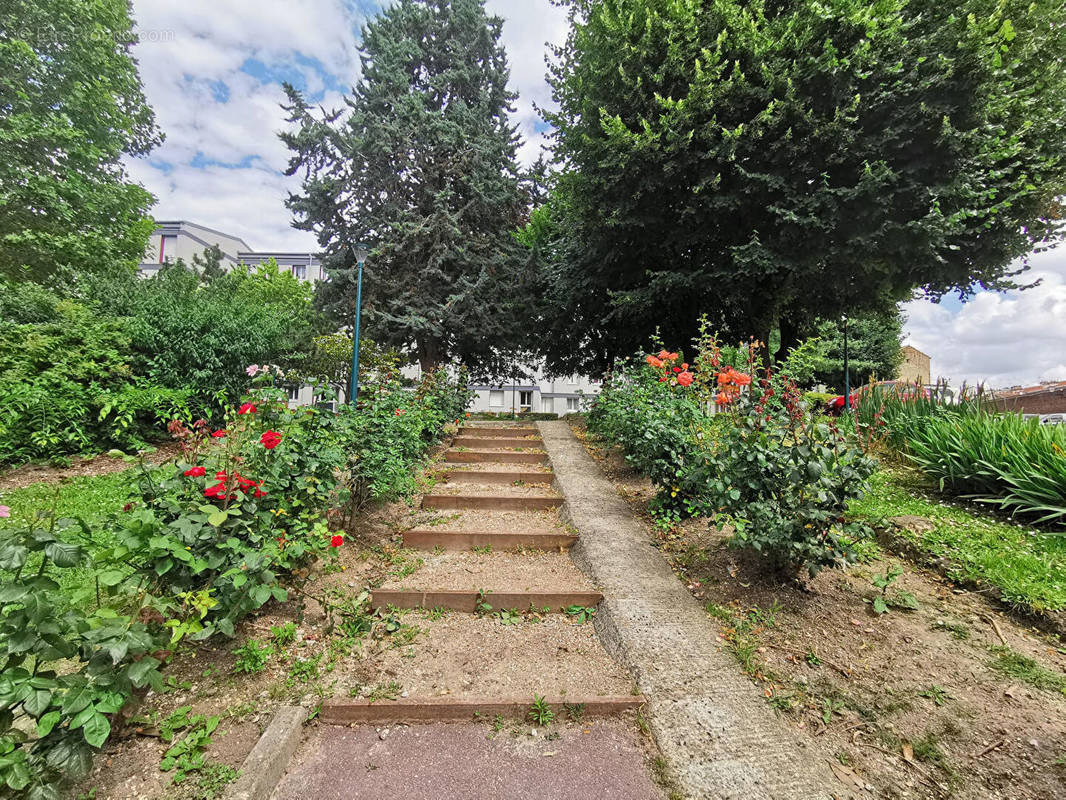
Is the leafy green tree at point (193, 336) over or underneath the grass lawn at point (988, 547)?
over

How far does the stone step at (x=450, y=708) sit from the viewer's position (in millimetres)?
1945

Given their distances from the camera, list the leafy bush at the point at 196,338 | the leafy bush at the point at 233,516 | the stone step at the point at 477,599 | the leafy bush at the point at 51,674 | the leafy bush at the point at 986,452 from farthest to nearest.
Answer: the leafy bush at the point at 196,338
the leafy bush at the point at 986,452
the stone step at the point at 477,599
the leafy bush at the point at 233,516
the leafy bush at the point at 51,674

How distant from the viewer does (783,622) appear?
2477mm

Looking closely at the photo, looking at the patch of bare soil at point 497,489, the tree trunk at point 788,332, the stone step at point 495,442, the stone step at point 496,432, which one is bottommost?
the patch of bare soil at point 497,489

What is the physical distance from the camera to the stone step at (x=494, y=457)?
555 cm

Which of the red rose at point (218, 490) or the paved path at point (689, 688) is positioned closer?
the paved path at point (689, 688)

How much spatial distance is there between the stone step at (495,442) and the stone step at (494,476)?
4.28ft

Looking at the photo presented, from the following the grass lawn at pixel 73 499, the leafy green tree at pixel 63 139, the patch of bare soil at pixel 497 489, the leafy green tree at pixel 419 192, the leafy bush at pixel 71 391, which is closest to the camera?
the grass lawn at pixel 73 499

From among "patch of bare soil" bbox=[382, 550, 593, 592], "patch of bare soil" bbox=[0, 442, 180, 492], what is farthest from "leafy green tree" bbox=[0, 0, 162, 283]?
"patch of bare soil" bbox=[382, 550, 593, 592]

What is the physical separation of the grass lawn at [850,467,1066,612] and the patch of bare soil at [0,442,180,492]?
21.4 feet

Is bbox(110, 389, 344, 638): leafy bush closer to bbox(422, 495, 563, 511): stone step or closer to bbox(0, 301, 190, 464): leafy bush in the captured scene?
bbox(422, 495, 563, 511): stone step

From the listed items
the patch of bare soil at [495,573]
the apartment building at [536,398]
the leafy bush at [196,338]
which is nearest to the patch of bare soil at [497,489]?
the patch of bare soil at [495,573]

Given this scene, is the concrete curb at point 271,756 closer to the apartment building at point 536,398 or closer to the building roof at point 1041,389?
the building roof at point 1041,389

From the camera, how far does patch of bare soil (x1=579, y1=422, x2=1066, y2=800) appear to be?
5.47 ft
